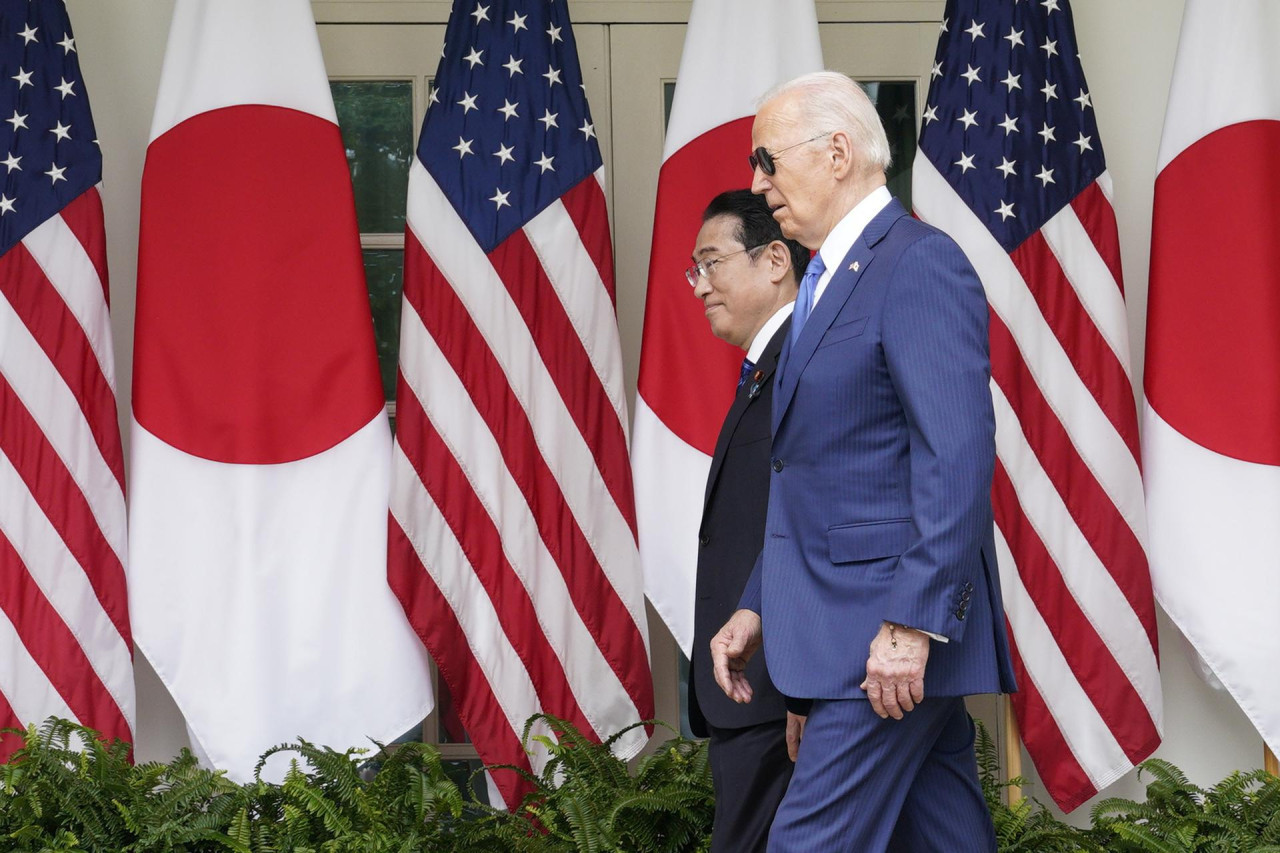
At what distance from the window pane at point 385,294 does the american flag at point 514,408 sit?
42 cm

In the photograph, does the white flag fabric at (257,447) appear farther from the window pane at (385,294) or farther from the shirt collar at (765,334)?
the shirt collar at (765,334)

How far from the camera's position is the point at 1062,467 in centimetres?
346

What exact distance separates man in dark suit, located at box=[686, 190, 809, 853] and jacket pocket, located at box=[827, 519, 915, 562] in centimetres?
38

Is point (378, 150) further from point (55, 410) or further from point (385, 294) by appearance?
point (55, 410)

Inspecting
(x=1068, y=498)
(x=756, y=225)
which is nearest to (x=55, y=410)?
(x=756, y=225)

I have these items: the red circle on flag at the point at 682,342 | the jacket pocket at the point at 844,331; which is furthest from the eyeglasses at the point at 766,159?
the red circle on flag at the point at 682,342

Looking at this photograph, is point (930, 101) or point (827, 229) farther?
point (930, 101)

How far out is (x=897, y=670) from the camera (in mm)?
1683

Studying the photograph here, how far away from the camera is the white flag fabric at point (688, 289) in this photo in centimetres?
341

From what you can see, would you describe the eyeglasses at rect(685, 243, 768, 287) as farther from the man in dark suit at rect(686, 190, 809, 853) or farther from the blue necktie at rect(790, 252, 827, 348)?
the blue necktie at rect(790, 252, 827, 348)

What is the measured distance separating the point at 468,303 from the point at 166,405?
0.77 m

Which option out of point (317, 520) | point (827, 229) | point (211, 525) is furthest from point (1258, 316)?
point (211, 525)

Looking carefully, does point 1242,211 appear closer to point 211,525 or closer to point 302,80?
point 302,80

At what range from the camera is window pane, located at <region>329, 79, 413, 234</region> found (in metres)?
3.84
